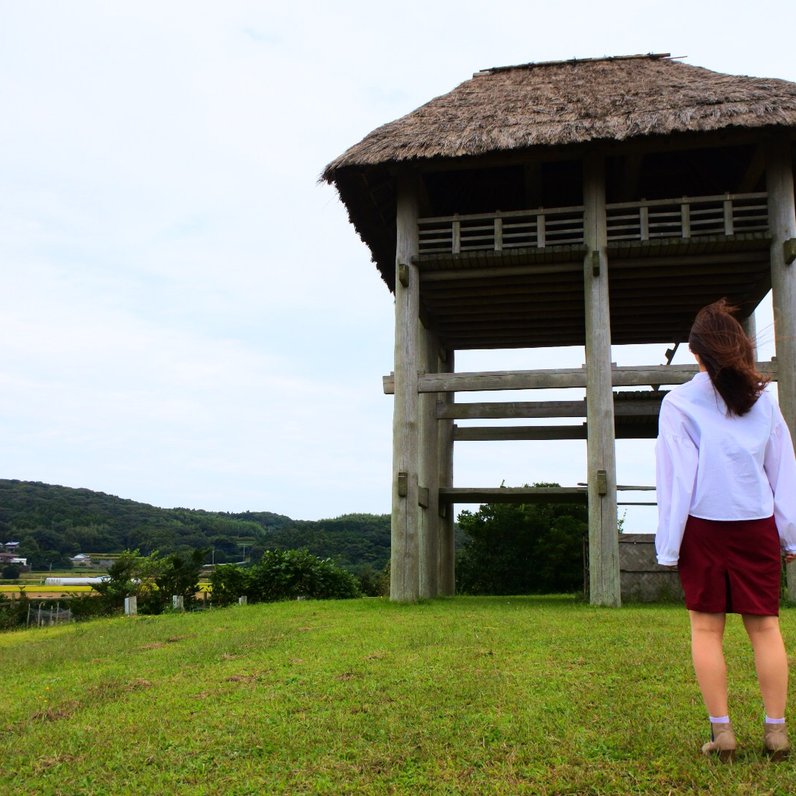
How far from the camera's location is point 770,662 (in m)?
3.23

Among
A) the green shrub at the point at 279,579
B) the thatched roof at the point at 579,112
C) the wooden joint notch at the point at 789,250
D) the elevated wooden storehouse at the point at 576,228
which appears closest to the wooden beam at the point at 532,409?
the elevated wooden storehouse at the point at 576,228

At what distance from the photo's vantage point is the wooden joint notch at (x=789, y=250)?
11.6 metres

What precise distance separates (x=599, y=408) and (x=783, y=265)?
11.0 ft

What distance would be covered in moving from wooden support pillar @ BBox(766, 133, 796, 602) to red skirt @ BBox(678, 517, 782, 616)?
29.9 ft

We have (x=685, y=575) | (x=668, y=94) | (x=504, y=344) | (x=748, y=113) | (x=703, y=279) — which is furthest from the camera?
(x=504, y=344)

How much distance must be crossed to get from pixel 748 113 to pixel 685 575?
10070mm

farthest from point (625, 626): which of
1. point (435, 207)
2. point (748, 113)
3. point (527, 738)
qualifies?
point (435, 207)

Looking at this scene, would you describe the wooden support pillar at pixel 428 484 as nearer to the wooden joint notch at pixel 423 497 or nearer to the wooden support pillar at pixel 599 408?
the wooden joint notch at pixel 423 497

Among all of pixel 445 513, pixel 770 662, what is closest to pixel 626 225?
pixel 445 513

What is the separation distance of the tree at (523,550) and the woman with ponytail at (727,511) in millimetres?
25786

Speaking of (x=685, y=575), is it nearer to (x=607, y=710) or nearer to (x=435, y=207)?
(x=607, y=710)

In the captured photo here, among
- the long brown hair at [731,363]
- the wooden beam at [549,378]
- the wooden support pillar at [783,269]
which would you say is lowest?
the long brown hair at [731,363]

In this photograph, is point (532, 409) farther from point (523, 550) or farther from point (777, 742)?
point (523, 550)

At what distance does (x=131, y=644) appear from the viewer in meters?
8.26
